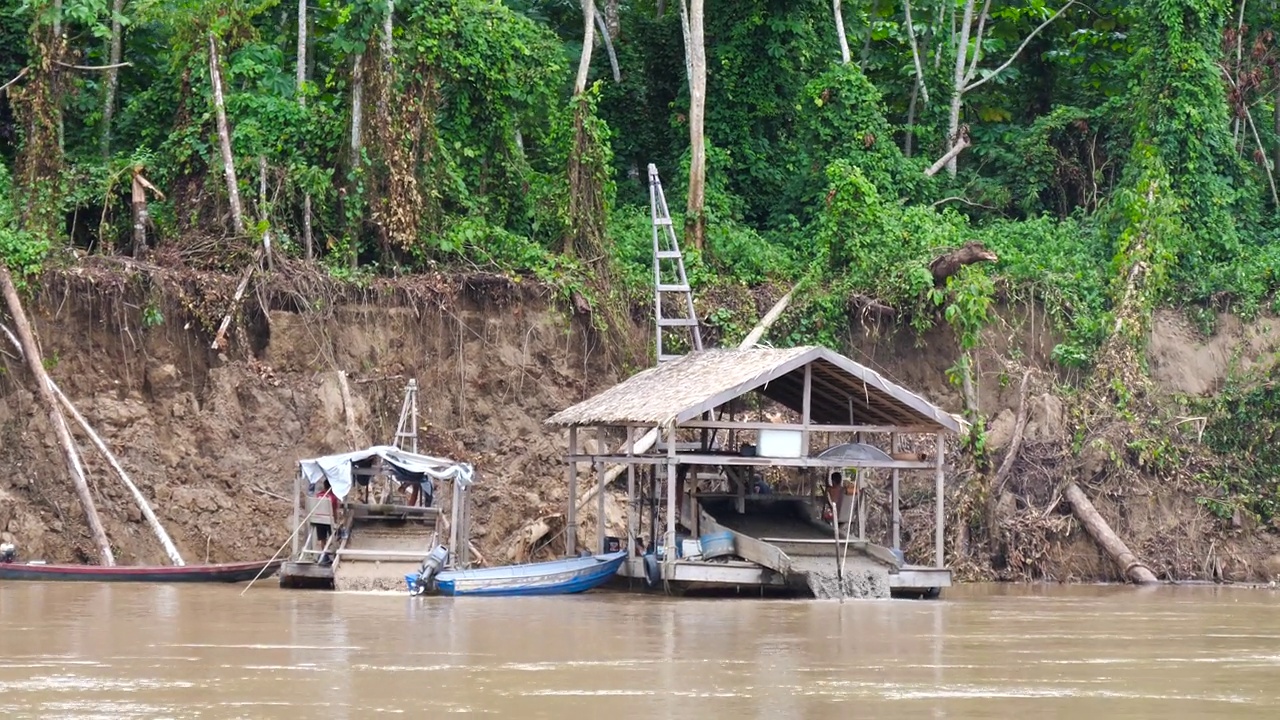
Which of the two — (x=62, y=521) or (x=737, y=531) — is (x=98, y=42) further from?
(x=737, y=531)

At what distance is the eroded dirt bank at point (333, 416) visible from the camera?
22969mm

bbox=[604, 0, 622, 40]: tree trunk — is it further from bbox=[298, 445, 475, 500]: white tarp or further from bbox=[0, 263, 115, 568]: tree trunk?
bbox=[298, 445, 475, 500]: white tarp

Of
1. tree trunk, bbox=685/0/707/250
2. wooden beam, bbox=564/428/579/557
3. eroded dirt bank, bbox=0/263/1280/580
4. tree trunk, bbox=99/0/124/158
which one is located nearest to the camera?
wooden beam, bbox=564/428/579/557

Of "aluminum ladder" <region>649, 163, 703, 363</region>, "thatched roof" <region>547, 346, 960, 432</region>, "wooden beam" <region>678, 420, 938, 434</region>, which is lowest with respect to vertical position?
"wooden beam" <region>678, 420, 938, 434</region>

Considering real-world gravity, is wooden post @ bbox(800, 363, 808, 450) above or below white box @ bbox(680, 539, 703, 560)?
above

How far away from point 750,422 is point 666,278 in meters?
7.05

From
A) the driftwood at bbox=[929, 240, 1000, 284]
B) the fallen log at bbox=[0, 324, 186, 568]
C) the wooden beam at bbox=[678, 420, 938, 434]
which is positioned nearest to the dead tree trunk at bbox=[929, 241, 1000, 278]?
the driftwood at bbox=[929, 240, 1000, 284]

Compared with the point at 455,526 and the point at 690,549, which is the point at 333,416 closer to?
the point at 455,526

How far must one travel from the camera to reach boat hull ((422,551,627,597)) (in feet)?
62.6

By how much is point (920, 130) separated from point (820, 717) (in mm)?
22619

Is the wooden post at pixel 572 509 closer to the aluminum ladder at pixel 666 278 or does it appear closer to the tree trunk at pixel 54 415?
the aluminum ladder at pixel 666 278

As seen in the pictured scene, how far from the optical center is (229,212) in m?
25.4

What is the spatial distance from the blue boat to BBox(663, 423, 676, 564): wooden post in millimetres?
1022

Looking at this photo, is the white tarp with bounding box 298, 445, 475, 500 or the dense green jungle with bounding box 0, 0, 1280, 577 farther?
the dense green jungle with bounding box 0, 0, 1280, 577
